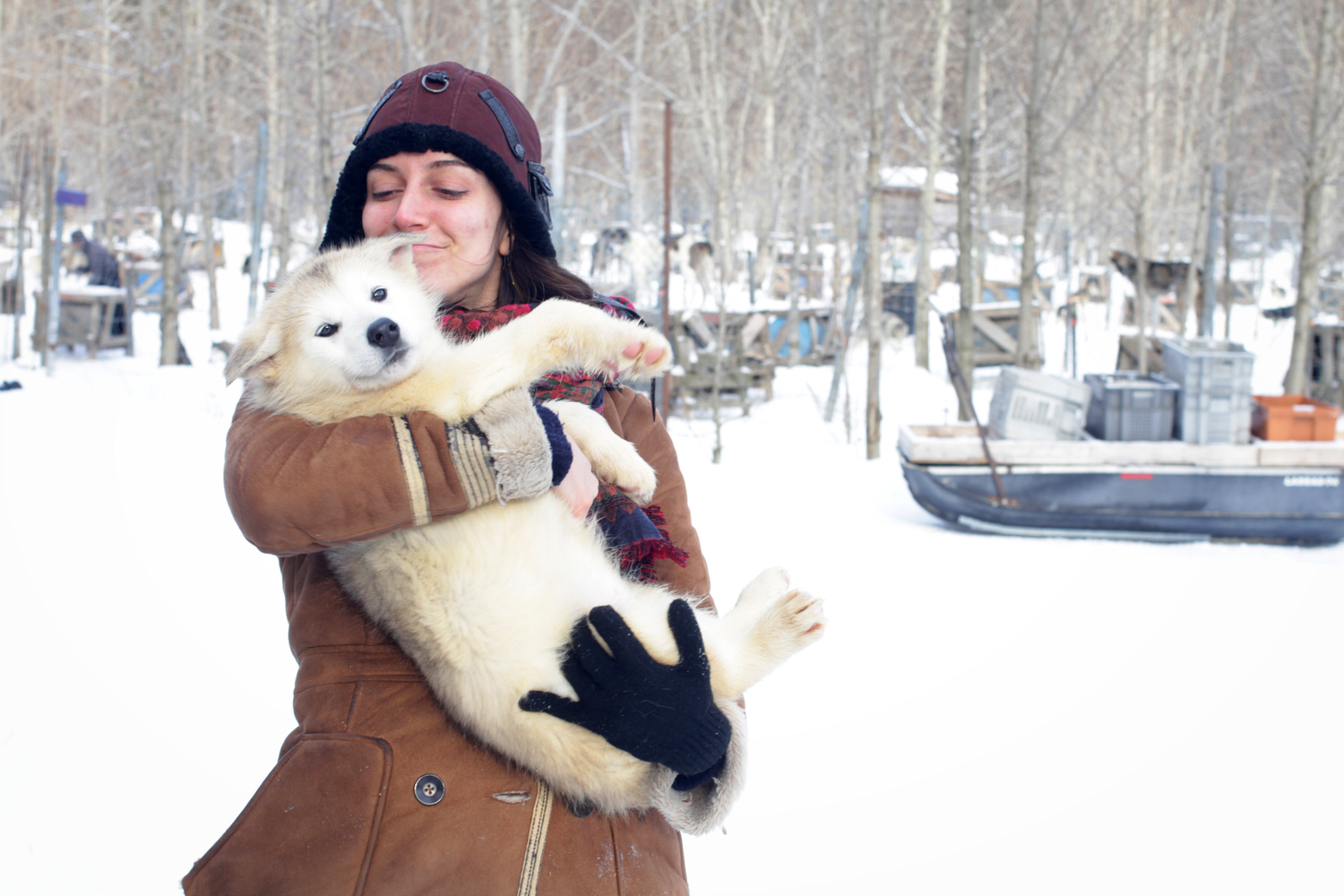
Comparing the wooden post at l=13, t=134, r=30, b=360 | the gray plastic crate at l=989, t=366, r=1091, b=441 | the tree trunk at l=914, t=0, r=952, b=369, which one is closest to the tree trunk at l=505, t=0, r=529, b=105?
the tree trunk at l=914, t=0, r=952, b=369

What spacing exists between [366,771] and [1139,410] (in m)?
7.15

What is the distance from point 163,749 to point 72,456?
6051 mm

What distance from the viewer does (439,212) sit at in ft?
6.06

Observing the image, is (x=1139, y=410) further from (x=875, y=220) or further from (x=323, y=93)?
(x=323, y=93)

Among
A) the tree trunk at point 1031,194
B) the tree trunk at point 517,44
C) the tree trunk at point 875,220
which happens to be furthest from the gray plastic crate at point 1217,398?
the tree trunk at point 517,44

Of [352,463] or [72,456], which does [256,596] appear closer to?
[72,456]

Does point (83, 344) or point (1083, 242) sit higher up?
point (1083, 242)

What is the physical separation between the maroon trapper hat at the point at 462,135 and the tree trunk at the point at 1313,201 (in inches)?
519

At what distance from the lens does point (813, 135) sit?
2617cm

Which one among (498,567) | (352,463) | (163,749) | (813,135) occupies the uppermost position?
(813,135)

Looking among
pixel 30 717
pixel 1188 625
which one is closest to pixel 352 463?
pixel 30 717

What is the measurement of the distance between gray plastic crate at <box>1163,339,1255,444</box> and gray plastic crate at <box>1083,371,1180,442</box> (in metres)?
0.13

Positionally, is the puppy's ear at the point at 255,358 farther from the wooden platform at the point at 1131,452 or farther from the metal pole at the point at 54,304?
the metal pole at the point at 54,304

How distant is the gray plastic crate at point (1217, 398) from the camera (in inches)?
276
